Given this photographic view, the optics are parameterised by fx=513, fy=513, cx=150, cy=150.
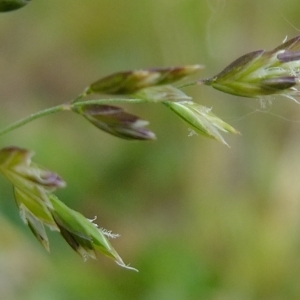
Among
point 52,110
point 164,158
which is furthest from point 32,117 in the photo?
point 164,158

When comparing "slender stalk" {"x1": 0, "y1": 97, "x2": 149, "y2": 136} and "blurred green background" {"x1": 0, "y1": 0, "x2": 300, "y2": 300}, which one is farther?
"blurred green background" {"x1": 0, "y1": 0, "x2": 300, "y2": 300}

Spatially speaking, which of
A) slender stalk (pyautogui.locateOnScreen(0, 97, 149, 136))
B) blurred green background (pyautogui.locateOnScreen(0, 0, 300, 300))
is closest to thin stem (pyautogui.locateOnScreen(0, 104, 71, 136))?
slender stalk (pyautogui.locateOnScreen(0, 97, 149, 136))

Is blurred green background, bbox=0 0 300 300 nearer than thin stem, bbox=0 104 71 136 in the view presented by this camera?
No

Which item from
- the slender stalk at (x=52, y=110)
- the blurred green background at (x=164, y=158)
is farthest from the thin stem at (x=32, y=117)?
the blurred green background at (x=164, y=158)

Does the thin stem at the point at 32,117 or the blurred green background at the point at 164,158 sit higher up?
the thin stem at the point at 32,117

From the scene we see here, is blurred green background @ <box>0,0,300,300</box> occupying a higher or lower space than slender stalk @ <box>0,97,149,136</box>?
lower

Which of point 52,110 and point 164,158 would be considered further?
point 164,158

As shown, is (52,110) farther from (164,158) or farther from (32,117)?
(164,158)

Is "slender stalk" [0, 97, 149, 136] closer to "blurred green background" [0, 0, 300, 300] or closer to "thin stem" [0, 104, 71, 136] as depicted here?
"thin stem" [0, 104, 71, 136]

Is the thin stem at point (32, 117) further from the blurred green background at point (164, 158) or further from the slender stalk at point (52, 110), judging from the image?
the blurred green background at point (164, 158)
